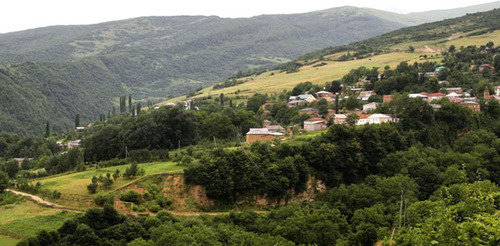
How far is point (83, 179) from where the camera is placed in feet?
152

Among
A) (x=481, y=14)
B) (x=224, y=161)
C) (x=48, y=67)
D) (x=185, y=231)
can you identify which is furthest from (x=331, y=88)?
(x=48, y=67)

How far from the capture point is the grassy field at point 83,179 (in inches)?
1697

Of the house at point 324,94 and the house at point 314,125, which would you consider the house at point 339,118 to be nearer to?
the house at point 314,125

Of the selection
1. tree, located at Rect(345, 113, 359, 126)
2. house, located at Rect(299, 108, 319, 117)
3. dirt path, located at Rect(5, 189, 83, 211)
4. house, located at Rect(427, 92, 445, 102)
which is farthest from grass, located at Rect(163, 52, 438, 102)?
dirt path, located at Rect(5, 189, 83, 211)

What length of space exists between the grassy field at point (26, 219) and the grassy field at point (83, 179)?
11.2ft

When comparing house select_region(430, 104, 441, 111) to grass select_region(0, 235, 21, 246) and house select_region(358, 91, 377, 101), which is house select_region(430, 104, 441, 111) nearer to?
house select_region(358, 91, 377, 101)

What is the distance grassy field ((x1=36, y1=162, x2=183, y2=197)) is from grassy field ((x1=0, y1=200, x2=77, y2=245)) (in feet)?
11.2

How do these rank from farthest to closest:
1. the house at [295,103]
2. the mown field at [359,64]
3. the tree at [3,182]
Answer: the mown field at [359,64]
the house at [295,103]
the tree at [3,182]

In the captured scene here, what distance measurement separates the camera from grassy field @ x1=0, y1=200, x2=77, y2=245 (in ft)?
114

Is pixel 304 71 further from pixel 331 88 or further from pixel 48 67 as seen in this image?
pixel 48 67

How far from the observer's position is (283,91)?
102 m

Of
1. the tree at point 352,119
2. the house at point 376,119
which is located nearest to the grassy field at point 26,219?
the tree at point 352,119

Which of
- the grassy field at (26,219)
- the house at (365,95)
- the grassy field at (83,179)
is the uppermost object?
the house at (365,95)

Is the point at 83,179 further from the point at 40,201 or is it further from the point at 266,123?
the point at 266,123
